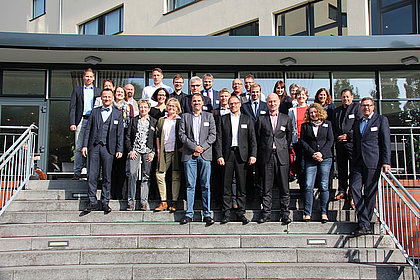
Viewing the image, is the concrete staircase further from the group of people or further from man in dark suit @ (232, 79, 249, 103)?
man in dark suit @ (232, 79, 249, 103)

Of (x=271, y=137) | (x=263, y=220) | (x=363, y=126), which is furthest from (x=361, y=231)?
(x=271, y=137)

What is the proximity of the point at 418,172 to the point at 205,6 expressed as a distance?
9.51 meters

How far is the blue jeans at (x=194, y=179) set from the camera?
6.09m

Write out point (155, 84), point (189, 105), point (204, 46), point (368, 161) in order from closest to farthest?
1. point (368, 161)
2. point (189, 105)
3. point (155, 84)
4. point (204, 46)

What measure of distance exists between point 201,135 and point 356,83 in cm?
559

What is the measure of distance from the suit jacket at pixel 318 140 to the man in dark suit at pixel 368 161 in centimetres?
39

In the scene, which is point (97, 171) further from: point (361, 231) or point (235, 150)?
point (361, 231)

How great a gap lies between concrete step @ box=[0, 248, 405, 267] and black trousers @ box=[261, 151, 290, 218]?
0.70 meters

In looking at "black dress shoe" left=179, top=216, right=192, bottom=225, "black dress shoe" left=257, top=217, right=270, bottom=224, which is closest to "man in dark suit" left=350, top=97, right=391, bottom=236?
"black dress shoe" left=257, top=217, right=270, bottom=224

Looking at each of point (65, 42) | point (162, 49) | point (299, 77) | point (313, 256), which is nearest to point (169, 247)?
point (313, 256)

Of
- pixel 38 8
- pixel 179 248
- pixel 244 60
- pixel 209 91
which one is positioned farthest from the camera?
pixel 38 8

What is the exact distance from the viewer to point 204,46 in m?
8.83

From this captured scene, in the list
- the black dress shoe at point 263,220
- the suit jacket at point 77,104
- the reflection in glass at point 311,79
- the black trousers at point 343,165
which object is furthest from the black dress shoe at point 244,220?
the reflection in glass at point 311,79

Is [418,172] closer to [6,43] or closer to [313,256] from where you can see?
[313,256]
